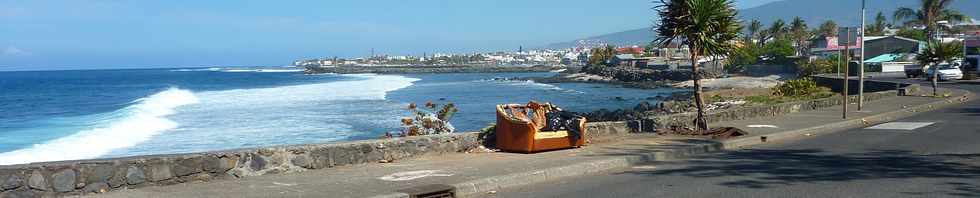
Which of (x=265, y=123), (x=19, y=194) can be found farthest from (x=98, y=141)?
(x=19, y=194)

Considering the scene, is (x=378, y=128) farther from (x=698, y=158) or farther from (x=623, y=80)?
(x=623, y=80)

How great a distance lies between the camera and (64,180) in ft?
25.8

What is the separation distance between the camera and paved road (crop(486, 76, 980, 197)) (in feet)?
28.7

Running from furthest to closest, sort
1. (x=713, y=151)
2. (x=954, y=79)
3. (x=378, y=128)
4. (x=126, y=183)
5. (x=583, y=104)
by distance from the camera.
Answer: (x=583, y=104)
(x=954, y=79)
(x=378, y=128)
(x=713, y=151)
(x=126, y=183)

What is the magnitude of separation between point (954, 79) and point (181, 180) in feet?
164

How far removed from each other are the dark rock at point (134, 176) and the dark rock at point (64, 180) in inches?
20.1

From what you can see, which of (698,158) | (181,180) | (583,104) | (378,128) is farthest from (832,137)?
(583,104)

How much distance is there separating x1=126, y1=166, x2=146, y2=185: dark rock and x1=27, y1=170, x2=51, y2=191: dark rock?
0.75m

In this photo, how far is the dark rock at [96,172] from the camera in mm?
7984

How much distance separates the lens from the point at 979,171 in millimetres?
10008

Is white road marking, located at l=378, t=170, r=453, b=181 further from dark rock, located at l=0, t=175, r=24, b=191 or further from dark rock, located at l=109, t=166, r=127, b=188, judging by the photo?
dark rock, located at l=0, t=175, r=24, b=191

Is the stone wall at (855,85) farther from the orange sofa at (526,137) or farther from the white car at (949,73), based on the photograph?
the orange sofa at (526,137)

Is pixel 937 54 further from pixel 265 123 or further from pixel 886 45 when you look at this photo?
pixel 886 45

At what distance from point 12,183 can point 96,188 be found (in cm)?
73
